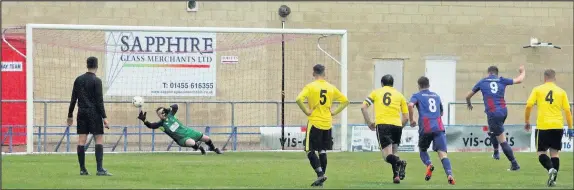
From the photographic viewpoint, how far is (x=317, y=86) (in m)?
16.0

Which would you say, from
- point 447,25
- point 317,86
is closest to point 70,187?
point 317,86

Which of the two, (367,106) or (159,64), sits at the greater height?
(159,64)

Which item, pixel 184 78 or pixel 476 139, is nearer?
pixel 184 78

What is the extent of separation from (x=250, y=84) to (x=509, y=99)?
9.01m

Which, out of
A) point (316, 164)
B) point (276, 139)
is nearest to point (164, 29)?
point (276, 139)

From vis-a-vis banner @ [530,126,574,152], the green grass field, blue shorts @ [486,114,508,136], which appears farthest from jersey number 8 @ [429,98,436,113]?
vis-a-vis banner @ [530,126,574,152]

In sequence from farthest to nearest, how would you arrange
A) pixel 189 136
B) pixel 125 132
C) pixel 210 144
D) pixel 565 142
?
pixel 565 142, pixel 125 132, pixel 210 144, pixel 189 136

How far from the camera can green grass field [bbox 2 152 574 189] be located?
16344 millimetres

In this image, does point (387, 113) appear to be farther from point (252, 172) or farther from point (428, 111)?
point (252, 172)

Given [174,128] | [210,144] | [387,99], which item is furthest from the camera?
[210,144]

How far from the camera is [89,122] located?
55.4ft

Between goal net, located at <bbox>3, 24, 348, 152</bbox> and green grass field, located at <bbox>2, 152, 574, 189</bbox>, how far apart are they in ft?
7.86

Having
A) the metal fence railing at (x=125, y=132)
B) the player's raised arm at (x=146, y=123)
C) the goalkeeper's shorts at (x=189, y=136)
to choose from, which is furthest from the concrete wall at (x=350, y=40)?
the goalkeeper's shorts at (x=189, y=136)

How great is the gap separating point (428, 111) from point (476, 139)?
11434 millimetres
